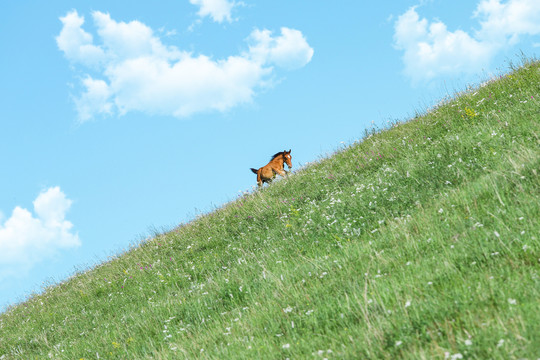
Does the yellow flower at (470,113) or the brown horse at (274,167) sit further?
the brown horse at (274,167)

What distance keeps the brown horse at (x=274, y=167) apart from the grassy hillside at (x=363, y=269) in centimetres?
549

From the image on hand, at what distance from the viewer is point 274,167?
20.8 m

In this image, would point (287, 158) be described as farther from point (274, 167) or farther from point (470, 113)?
point (470, 113)

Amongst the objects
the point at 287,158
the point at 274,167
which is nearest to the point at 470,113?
the point at 287,158

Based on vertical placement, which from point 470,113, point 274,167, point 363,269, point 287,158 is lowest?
point 363,269

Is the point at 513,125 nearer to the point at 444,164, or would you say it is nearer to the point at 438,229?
the point at 444,164

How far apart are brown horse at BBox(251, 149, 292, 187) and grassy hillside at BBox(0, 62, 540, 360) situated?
5487mm

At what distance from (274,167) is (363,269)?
48.5 ft

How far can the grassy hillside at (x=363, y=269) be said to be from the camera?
171 inches

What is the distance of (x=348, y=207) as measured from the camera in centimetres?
972

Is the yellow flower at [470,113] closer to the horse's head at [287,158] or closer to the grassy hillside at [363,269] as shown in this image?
the grassy hillside at [363,269]

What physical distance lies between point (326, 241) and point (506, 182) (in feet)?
10.9

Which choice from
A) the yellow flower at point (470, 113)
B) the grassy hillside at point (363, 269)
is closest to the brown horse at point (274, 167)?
the grassy hillside at point (363, 269)

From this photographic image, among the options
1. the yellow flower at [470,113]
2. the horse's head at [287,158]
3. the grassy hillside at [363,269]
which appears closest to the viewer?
the grassy hillside at [363,269]
